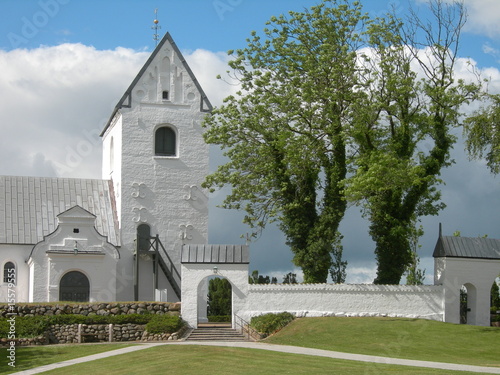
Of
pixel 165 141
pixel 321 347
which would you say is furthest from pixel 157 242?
pixel 321 347

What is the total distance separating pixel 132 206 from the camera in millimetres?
42531

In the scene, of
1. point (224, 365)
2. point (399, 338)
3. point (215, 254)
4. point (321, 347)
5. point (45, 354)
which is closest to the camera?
point (224, 365)

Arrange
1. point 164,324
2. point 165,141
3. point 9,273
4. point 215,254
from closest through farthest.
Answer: point 164,324, point 215,254, point 9,273, point 165,141

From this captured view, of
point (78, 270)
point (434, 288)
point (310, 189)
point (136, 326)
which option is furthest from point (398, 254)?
point (78, 270)

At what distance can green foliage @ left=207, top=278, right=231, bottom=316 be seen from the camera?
4497cm

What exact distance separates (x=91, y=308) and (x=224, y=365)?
11495mm

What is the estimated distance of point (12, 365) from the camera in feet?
91.4

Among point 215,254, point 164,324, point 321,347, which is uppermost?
point 215,254

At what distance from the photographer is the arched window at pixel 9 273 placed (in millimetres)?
40500

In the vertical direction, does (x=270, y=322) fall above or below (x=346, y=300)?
below

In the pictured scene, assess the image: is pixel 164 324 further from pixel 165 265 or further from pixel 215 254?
pixel 165 265

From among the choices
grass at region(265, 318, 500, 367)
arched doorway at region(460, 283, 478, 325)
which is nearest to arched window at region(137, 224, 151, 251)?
grass at region(265, 318, 500, 367)

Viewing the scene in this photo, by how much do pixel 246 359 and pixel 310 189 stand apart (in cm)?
1395

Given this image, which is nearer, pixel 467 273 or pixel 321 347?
pixel 321 347
